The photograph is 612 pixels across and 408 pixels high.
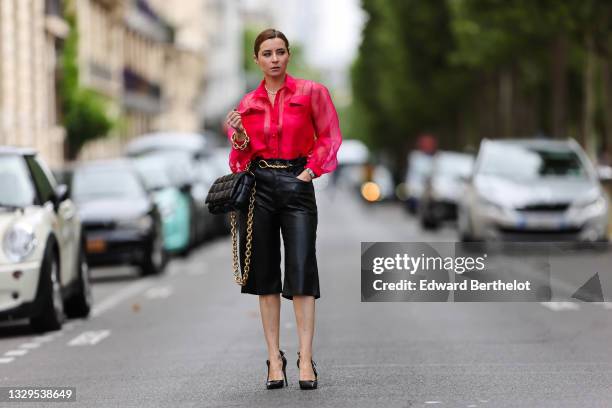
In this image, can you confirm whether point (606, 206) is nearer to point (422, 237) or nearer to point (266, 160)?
point (422, 237)

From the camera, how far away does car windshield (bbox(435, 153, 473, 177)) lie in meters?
40.3

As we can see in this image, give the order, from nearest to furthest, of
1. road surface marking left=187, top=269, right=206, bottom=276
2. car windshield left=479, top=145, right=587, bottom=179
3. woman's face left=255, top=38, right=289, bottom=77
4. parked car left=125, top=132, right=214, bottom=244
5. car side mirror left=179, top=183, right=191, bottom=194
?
woman's face left=255, top=38, right=289, bottom=77, road surface marking left=187, top=269, right=206, bottom=276, car windshield left=479, top=145, right=587, bottom=179, car side mirror left=179, top=183, right=191, bottom=194, parked car left=125, top=132, right=214, bottom=244

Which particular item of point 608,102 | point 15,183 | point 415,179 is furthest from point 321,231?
point 15,183

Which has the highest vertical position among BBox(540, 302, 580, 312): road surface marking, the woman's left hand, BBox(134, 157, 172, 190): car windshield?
the woman's left hand

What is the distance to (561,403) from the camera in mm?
9047

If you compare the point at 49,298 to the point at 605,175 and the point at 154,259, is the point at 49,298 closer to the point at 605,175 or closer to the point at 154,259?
the point at 154,259

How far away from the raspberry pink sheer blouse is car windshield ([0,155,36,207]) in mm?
5675

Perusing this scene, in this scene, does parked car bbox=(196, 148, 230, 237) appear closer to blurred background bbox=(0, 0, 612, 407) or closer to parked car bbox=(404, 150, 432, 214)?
blurred background bbox=(0, 0, 612, 407)

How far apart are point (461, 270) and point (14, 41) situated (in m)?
34.5

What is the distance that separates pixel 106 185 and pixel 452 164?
16.9m

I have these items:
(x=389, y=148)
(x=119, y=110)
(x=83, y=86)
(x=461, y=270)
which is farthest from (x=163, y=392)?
(x=389, y=148)

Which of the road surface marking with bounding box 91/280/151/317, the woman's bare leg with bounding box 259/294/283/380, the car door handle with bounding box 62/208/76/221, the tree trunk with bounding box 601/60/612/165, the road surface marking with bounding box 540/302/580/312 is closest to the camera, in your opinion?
the woman's bare leg with bounding box 259/294/283/380

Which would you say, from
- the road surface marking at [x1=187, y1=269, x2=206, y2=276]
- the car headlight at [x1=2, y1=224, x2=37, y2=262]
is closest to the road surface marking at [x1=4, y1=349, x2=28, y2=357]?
the car headlight at [x1=2, y1=224, x2=37, y2=262]

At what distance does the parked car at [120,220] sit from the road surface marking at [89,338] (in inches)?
353
